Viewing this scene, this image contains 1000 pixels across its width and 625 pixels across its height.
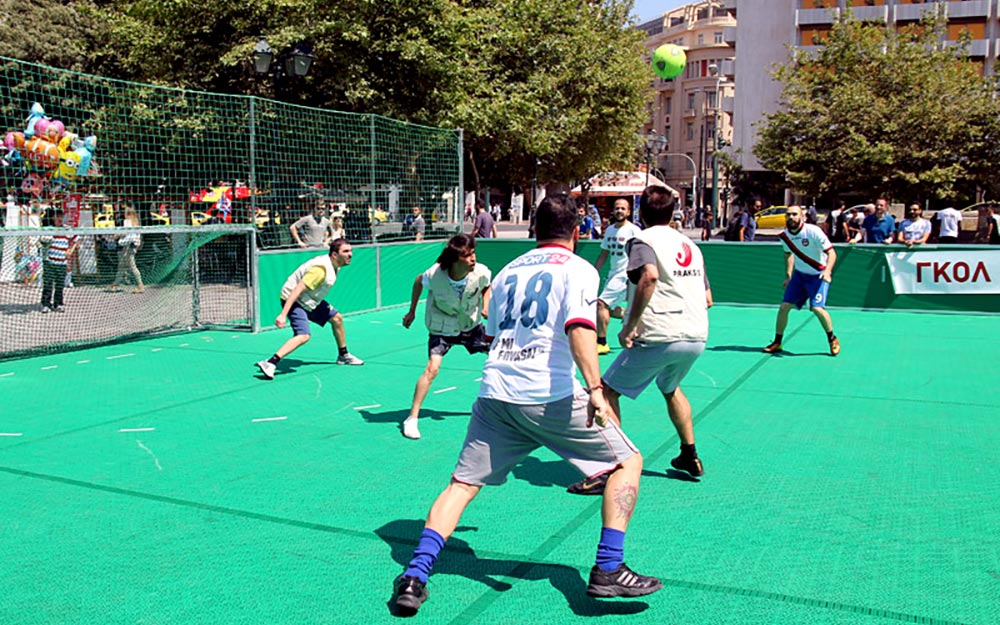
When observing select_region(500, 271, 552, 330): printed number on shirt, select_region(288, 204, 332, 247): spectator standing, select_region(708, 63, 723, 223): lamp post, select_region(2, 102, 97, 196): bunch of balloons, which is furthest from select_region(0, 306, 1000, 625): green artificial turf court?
select_region(708, 63, 723, 223): lamp post

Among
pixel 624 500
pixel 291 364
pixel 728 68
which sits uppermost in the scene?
pixel 728 68

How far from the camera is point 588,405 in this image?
3795 millimetres

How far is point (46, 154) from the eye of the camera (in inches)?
423

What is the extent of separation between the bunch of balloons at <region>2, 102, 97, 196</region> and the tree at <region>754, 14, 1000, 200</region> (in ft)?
84.6

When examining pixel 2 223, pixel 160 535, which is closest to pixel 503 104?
pixel 2 223

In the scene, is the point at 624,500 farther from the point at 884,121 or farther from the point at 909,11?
the point at 909,11

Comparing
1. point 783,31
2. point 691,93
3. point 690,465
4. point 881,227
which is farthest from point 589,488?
point 691,93

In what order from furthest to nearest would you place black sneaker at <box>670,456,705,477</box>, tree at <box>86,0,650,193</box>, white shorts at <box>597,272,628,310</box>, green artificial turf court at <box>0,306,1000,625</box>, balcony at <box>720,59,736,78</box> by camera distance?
balcony at <box>720,59,736,78</box>, tree at <box>86,0,650,193</box>, white shorts at <box>597,272,628,310</box>, black sneaker at <box>670,456,705,477</box>, green artificial turf court at <box>0,306,1000,625</box>

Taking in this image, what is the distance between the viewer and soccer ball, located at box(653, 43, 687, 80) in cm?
2844

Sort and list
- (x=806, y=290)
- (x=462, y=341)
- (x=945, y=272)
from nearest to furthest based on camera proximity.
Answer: (x=462, y=341) → (x=806, y=290) → (x=945, y=272)

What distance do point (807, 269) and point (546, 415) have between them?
7712 mm

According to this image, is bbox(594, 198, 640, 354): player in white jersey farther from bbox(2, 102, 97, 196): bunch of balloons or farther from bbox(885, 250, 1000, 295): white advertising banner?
bbox(885, 250, 1000, 295): white advertising banner

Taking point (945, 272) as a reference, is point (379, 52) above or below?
above

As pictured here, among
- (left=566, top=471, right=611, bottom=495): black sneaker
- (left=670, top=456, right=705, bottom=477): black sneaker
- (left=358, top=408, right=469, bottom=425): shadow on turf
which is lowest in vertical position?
(left=358, top=408, right=469, bottom=425): shadow on turf
